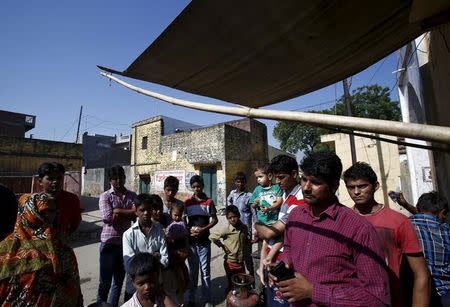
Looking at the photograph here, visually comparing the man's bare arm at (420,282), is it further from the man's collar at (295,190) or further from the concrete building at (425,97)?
the concrete building at (425,97)

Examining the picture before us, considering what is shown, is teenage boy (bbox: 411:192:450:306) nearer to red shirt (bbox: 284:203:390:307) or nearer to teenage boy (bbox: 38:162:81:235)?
red shirt (bbox: 284:203:390:307)

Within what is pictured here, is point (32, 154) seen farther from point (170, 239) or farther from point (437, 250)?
point (437, 250)

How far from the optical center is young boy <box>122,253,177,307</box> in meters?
2.28

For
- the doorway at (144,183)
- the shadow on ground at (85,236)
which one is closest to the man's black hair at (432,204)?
the shadow on ground at (85,236)

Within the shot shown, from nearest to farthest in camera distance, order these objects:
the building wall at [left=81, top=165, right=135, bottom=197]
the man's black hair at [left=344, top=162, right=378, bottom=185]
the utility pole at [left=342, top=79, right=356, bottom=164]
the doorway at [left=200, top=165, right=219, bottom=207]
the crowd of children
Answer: the man's black hair at [left=344, top=162, right=378, bottom=185]
the crowd of children
the utility pole at [left=342, top=79, right=356, bottom=164]
the doorway at [left=200, top=165, right=219, bottom=207]
the building wall at [left=81, top=165, right=135, bottom=197]

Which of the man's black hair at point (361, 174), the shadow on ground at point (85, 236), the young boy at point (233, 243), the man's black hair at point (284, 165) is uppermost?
the man's black hair at point (284, 165)

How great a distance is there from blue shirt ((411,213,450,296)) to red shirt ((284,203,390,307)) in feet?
4.29

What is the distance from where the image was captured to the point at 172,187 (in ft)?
13.7

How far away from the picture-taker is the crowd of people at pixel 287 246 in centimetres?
149

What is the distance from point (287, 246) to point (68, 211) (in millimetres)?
2611

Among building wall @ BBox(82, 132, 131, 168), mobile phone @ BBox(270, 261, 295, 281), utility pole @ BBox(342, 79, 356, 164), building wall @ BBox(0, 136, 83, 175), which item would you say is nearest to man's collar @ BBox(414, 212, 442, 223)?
mobile phone @ BBox(270, 261, 295, 281)

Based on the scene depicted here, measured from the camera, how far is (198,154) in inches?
719

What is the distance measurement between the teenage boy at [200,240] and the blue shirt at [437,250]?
2756mm

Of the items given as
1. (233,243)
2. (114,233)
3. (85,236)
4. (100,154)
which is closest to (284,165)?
(233,243)
